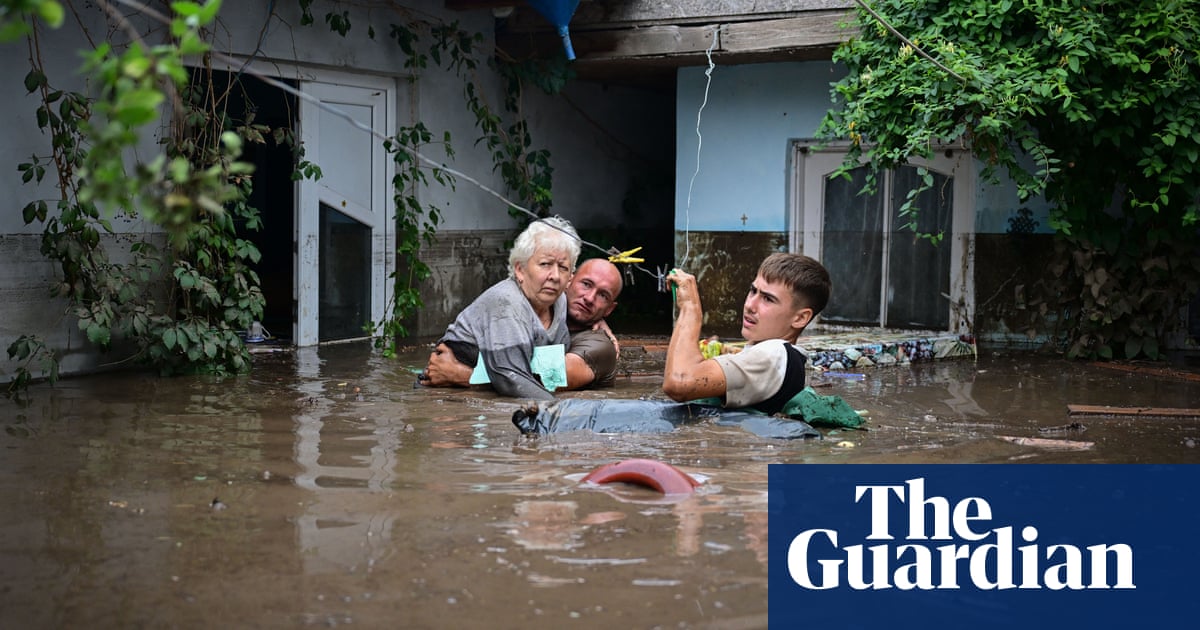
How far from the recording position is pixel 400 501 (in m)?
4.68

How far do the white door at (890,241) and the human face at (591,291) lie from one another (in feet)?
11.8

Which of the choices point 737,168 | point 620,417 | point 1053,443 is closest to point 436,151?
point 737,168

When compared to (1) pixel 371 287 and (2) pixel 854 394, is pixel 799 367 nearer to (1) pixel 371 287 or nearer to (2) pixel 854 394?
(2) pixel 854 394

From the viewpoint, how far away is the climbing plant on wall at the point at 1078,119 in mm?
8586

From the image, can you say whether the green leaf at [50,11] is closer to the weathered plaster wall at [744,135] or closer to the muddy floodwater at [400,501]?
the muddy floodwater at [400,501]

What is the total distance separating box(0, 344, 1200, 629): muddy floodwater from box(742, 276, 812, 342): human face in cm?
50

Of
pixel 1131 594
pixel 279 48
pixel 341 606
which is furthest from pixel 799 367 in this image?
pixel 279 48

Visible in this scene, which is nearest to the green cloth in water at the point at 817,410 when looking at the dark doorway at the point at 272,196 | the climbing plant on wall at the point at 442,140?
the climbing plant on wall at the point at 442,140

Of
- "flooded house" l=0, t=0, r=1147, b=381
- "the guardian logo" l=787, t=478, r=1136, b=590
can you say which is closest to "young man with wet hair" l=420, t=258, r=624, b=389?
"flooded house" l=0, t=0, r=1147, b=381

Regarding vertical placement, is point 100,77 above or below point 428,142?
below

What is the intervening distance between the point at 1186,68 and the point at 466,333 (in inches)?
207

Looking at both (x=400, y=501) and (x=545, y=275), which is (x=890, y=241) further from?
(x=400, y=501)

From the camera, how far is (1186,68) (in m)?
8.50

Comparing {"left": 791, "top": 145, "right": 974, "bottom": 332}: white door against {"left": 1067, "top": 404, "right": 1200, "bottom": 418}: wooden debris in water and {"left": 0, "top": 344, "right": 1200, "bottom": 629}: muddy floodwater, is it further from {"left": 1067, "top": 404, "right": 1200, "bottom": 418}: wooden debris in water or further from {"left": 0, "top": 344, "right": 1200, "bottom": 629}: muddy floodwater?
{"left": 1067, "top": 404, "right": 1200, "bottom": 418}: wooden debris in water
